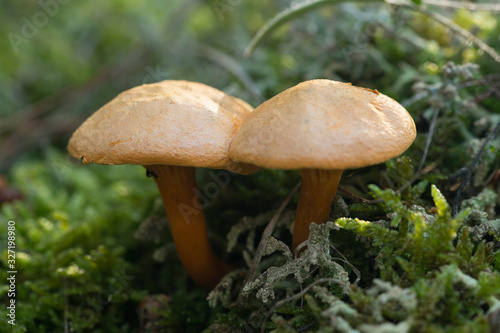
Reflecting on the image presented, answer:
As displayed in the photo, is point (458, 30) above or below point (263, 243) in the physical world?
above

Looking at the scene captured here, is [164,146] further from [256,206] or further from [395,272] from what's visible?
[395,272]

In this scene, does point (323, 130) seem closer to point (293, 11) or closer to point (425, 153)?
point (425, 153)

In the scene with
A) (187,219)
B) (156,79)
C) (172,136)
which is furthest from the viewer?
(156,79)

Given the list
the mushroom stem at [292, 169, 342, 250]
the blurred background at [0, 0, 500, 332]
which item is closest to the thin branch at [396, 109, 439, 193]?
the blurred background at [0, 0, 500, 332]

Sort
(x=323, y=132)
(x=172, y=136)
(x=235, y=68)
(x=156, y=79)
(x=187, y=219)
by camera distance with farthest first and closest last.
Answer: (x=156, y=79) → (x=235, y=68) → (x=187, y=219) → (x=172, y=136) → (x=323, y=132)

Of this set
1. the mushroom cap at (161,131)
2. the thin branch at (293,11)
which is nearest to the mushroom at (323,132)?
the mushroom cap at (161,131)

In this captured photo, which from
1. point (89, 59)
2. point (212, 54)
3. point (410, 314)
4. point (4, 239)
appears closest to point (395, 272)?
point (410, 314)

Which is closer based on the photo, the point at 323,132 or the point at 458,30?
the point at 323,132

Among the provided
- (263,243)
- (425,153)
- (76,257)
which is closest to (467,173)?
(425,153)
